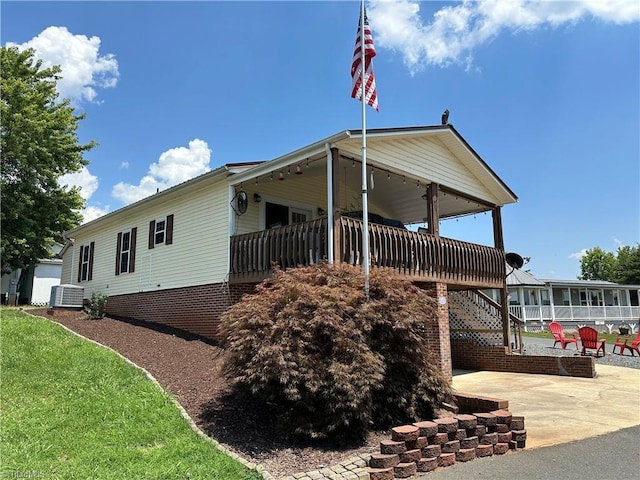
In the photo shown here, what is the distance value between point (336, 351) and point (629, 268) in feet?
220

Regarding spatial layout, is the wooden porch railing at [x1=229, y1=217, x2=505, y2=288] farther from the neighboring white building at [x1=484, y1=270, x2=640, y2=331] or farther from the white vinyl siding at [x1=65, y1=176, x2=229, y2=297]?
the neighboring white building at [x1=484, y1=270, x2=640, y2=331]

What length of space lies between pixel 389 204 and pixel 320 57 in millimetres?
6420

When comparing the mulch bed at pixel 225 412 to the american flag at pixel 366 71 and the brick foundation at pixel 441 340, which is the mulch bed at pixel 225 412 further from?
the american flag at pixel 366 71

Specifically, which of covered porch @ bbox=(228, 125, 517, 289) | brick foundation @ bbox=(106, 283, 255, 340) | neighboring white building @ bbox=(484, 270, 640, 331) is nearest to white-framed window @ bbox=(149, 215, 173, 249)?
brick foundation @ bbox=(106, 283, 255, 340)

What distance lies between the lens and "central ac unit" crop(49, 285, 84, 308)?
55.6 feet

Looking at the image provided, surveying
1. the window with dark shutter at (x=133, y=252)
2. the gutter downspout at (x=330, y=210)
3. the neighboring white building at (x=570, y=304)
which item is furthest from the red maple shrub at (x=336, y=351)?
the neighboring white building at (x=570, y=304)

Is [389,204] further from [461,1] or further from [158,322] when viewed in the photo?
Result: [158,322]

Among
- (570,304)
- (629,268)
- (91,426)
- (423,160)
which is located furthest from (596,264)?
(91,426)

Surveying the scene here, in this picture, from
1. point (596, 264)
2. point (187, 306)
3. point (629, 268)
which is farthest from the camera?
point (596, 264)

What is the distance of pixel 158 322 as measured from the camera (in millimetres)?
14180

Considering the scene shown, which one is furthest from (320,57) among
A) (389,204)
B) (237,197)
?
(389,204)

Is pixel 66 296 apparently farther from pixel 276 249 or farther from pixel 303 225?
pixel 303 225

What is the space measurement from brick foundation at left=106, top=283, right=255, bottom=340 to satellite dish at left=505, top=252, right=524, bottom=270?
9028 mm

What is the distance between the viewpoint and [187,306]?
13.2 m
